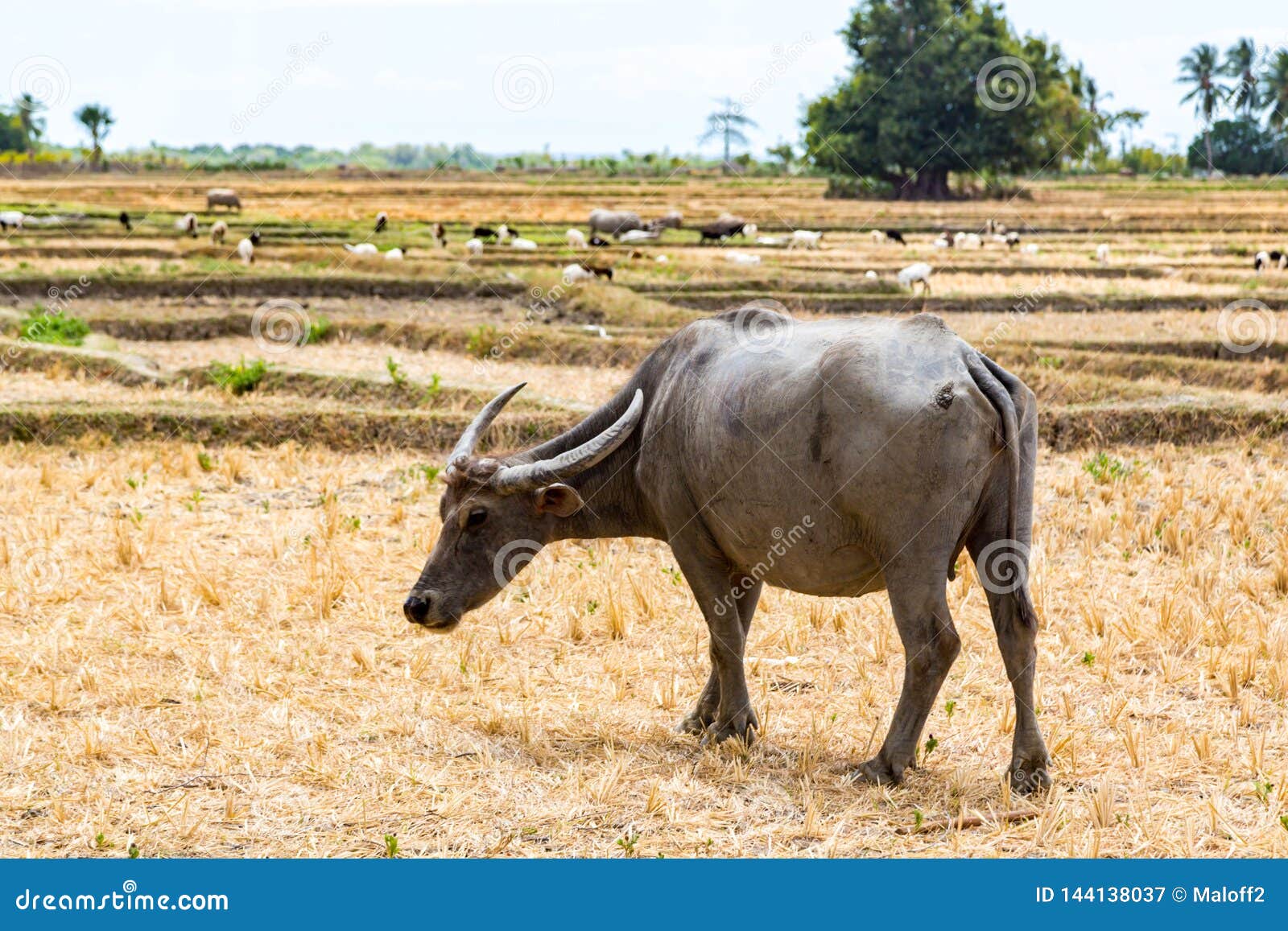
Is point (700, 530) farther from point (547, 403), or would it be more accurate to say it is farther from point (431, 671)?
point (547, 403)

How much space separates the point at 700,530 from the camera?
13.2 ft

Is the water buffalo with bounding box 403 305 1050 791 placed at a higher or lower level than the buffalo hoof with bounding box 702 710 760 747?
higher

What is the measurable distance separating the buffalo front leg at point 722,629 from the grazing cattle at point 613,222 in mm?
20403

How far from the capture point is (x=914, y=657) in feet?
11.8

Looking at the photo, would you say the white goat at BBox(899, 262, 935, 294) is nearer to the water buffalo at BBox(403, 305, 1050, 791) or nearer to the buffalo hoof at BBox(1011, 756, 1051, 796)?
the water buffalo at BBox(403, 305, 1050, 791)

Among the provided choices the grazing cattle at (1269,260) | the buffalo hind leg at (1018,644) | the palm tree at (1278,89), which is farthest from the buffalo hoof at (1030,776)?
the palm tree at (1278,89)

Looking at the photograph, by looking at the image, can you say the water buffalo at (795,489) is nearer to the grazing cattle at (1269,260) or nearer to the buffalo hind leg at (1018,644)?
the buffalo hind leg at (1018,644)

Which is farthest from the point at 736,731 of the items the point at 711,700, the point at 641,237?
the point at 641,237

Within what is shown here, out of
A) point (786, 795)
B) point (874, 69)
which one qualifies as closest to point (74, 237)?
point (786, 795)

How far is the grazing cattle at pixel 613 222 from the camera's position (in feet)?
79.9

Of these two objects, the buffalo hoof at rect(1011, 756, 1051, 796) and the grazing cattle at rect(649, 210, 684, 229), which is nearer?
the buffalo hoof at rect(1011, 756, 1051, 796)

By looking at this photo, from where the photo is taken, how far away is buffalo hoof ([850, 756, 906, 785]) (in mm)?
3662

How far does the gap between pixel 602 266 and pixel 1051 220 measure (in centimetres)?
1322

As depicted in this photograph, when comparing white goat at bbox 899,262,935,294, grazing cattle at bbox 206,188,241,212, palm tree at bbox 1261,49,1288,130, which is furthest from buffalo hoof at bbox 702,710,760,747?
palm tree at bbox 1261,49,1288,130
